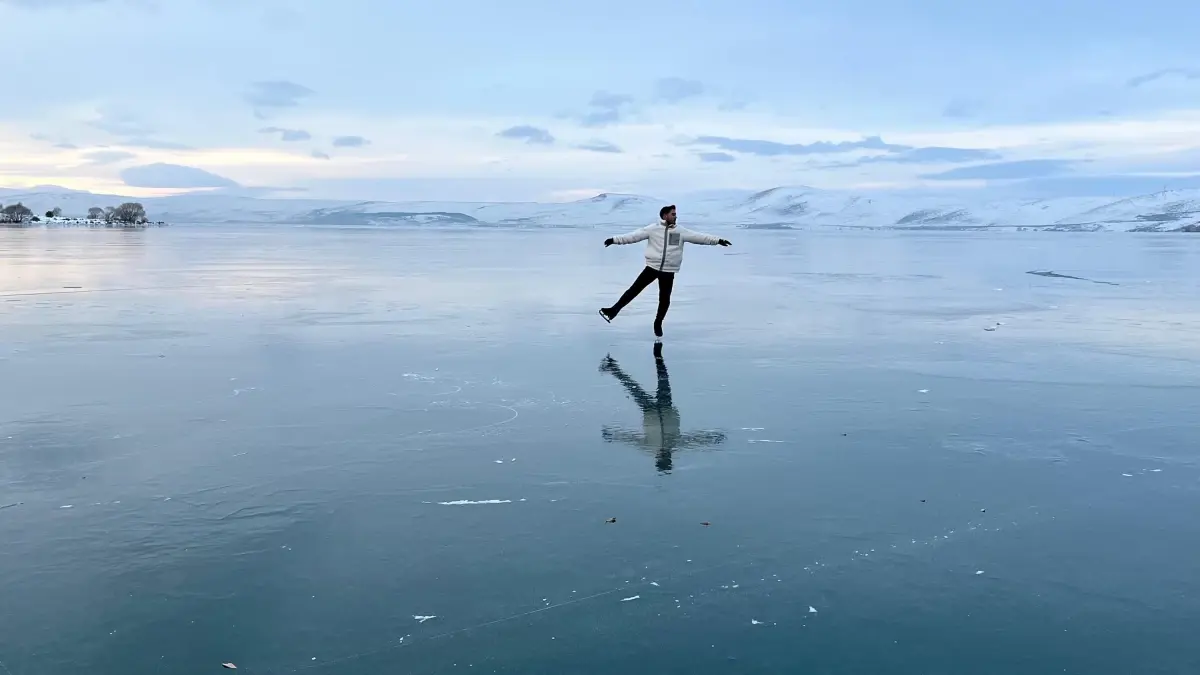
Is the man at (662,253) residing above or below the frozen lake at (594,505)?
above

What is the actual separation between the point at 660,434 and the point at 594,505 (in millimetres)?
1641

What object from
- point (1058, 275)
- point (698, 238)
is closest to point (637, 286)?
point (698, 238)

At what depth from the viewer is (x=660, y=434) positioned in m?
6.39

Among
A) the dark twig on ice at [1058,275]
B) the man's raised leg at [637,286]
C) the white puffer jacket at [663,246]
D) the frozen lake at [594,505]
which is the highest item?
the white puffer jacket at [663,246]

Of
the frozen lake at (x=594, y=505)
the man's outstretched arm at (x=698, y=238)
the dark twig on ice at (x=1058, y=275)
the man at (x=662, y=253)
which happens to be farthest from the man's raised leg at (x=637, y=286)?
the dark twig on ice at (x=1058, y=275)

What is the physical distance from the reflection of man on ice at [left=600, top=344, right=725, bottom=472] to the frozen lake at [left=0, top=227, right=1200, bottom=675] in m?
0.03

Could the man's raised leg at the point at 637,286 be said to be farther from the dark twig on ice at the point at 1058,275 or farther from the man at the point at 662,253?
the dark twig on ice at the point at 1058,275

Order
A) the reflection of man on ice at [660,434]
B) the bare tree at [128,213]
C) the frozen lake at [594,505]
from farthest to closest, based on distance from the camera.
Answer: the bare tree at [128,213] < the reflection of man on ice at [660,434] < the frozen lake at [594,505]

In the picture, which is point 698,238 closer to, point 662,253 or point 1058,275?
point 662,253

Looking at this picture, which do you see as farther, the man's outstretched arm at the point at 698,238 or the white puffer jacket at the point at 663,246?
the man's outstretched arm at the point at 698,238

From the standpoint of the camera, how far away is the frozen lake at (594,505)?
3406 millimetres

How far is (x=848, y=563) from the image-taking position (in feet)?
13.4

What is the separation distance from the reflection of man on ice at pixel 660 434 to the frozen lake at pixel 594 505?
30mm

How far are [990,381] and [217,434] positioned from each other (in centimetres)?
614
